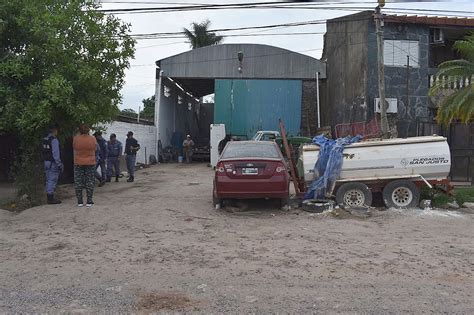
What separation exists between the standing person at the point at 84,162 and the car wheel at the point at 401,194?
629 centimetres

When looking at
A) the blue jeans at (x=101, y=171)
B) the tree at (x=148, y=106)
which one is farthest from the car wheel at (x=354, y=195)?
the tree at (x=148, y=106)

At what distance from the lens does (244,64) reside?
1101 inches

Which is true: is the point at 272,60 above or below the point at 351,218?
above

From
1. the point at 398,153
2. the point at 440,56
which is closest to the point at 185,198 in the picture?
the point at 398,153

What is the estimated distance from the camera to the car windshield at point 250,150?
414 inches

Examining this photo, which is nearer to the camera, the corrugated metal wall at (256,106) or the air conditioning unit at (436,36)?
the air conditioning unit at (436,36)

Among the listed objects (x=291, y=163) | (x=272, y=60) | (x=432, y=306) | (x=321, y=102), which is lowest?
(x=432, y=306)

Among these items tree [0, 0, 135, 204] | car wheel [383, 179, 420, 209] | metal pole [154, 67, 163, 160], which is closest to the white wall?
metal pole [154, 67, 163, 160]

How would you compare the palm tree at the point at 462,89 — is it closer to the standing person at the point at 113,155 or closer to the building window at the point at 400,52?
the building window at the point at 400,52

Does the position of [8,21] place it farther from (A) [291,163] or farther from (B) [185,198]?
(A) [291,163]

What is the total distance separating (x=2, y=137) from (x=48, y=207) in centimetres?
606

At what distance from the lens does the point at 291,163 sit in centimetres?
1161

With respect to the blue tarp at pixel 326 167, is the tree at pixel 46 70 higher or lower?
higher

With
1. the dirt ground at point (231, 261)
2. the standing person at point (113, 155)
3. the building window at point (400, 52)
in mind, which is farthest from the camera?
the building window at point (400, 52)
